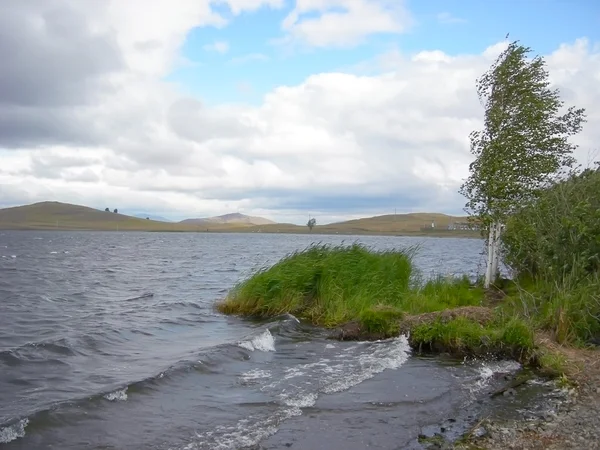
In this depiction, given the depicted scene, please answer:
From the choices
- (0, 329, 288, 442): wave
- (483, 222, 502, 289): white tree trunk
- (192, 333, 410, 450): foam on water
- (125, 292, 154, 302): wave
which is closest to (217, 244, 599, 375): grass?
(483, 222, 502, 289): white tree trunk

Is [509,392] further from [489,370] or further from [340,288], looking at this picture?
[340,288]

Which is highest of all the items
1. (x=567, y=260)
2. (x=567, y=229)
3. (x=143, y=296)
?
(x=567, y=229)

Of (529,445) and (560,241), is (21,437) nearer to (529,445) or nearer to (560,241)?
(529,445)

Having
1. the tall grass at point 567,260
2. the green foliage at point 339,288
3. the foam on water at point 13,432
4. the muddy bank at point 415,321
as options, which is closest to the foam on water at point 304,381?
the muddy bank at point 415,321

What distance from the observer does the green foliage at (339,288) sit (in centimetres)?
→ 1970

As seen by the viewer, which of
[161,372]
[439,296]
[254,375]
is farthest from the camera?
[439,296]

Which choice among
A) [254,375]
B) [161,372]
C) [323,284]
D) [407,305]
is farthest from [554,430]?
[323,284]

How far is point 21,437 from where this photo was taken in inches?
368

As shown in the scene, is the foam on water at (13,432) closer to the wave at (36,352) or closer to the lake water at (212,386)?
the lake water at (212,386)

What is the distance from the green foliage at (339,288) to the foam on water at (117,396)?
876 cm

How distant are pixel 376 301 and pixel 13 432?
41.8 ft

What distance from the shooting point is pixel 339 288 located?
67.6ft

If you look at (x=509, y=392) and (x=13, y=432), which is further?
(x=509, y=392)

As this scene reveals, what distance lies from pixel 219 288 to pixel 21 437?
81.9 feet
